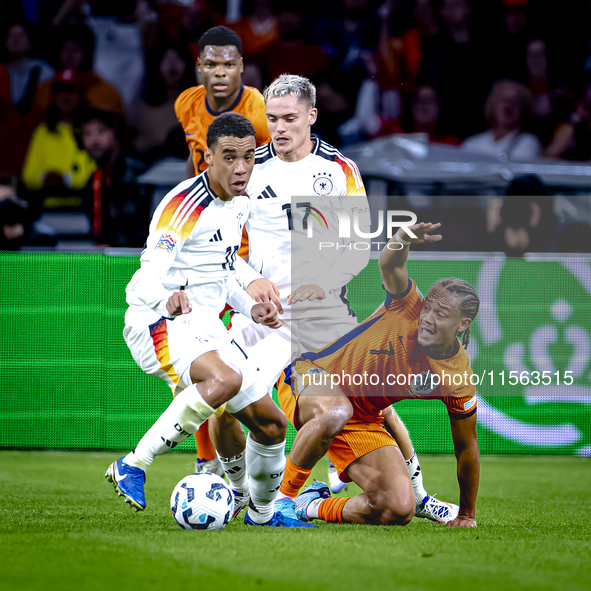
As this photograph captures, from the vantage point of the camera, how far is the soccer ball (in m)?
3.74

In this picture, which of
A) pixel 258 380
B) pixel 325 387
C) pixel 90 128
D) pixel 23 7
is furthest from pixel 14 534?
pixel 23 7

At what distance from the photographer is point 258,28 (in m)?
9.10

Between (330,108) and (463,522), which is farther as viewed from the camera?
(330,108)

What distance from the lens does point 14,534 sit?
3.51 m

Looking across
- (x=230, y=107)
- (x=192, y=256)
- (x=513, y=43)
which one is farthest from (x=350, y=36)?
(x=192, y=256)

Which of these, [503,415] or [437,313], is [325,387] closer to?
[437,313]

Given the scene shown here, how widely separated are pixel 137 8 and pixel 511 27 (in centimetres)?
408

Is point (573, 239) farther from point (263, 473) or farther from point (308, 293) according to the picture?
point (263, 473)

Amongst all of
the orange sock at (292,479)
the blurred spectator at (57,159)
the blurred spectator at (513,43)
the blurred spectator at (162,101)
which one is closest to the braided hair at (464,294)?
the orange sock at (292,479)

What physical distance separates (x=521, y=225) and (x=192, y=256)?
2922 millimetres

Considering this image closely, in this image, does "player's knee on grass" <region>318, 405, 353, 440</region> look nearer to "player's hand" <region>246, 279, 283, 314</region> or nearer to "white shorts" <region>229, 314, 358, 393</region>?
"white shorts" <region>229, 314, 358, 393</region>

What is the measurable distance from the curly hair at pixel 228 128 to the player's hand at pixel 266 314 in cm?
82

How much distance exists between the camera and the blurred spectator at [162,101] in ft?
27.1

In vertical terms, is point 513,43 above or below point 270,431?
above
